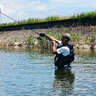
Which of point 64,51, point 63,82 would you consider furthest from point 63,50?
point 63,82

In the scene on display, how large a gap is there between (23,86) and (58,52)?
4.92 meters

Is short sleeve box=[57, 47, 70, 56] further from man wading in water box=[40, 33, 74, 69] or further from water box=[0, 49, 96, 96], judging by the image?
water box=[0, 49, 96, 96]

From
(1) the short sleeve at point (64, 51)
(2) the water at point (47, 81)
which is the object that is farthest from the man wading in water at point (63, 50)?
(2) the water at point (47, 81)

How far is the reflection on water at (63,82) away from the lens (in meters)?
15.0

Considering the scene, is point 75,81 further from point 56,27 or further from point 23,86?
point 56,27

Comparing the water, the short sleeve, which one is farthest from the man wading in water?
the water

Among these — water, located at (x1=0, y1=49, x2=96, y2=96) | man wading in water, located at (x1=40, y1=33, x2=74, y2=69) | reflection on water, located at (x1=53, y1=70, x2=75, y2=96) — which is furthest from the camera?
man wading in water, located at (x1=40, y1=33, x2=74, y2=69)

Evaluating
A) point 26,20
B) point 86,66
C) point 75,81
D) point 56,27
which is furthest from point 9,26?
point 75,81

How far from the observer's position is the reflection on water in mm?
14992

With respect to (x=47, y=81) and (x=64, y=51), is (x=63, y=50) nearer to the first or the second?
(x=64, y=51)

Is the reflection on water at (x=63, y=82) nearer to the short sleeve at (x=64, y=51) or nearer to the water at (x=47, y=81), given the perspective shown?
the water at (x=47, y=81)

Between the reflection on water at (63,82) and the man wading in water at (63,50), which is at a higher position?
the man wading in water at (63,50)

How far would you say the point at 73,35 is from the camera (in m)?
44.2

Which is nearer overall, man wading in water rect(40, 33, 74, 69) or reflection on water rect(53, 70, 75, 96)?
reflection on water rect(53, 70, 75, 96)
